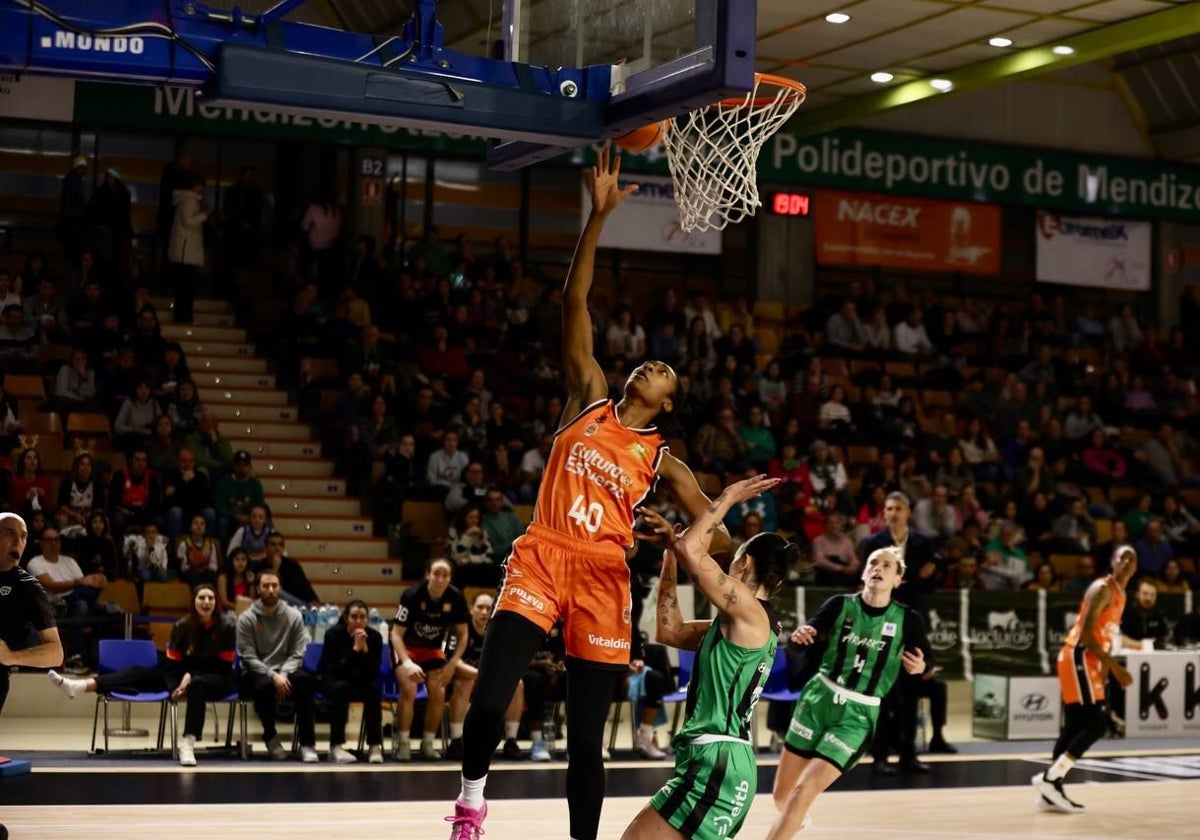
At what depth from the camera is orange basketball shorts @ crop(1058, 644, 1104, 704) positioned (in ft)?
35.7

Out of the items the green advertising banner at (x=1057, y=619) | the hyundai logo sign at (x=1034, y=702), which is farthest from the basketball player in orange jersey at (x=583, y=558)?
the green advertising banner at (x=1057, y=619)

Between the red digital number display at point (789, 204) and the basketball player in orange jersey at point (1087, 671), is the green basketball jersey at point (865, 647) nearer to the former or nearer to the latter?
the basketball player in orange jersey at point (1087, 671)

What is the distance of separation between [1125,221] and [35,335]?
1462 cm

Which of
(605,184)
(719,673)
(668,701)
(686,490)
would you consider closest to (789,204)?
(668,701)

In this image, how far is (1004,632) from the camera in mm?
15516

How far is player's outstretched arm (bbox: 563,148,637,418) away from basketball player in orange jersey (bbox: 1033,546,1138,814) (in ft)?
18.4

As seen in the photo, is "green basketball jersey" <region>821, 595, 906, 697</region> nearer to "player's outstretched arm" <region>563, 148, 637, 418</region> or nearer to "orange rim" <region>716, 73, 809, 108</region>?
"player's outstretched arm" <region>563, 148, 637, 418</region>

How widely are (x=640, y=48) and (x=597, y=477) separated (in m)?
1.72

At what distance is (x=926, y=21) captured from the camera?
620 inches

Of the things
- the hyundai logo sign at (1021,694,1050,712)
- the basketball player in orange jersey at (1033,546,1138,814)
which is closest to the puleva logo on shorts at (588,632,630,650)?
the basketball player in orange jersey at (1033,546,1138,814)

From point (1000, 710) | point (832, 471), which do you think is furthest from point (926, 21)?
point (1000, 710)

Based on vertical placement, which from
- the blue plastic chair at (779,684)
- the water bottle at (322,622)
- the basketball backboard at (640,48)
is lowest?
the blue plastic chair at (779,684)

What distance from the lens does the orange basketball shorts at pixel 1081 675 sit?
10.9m

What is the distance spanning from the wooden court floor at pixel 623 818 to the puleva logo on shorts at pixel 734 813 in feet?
9.71
